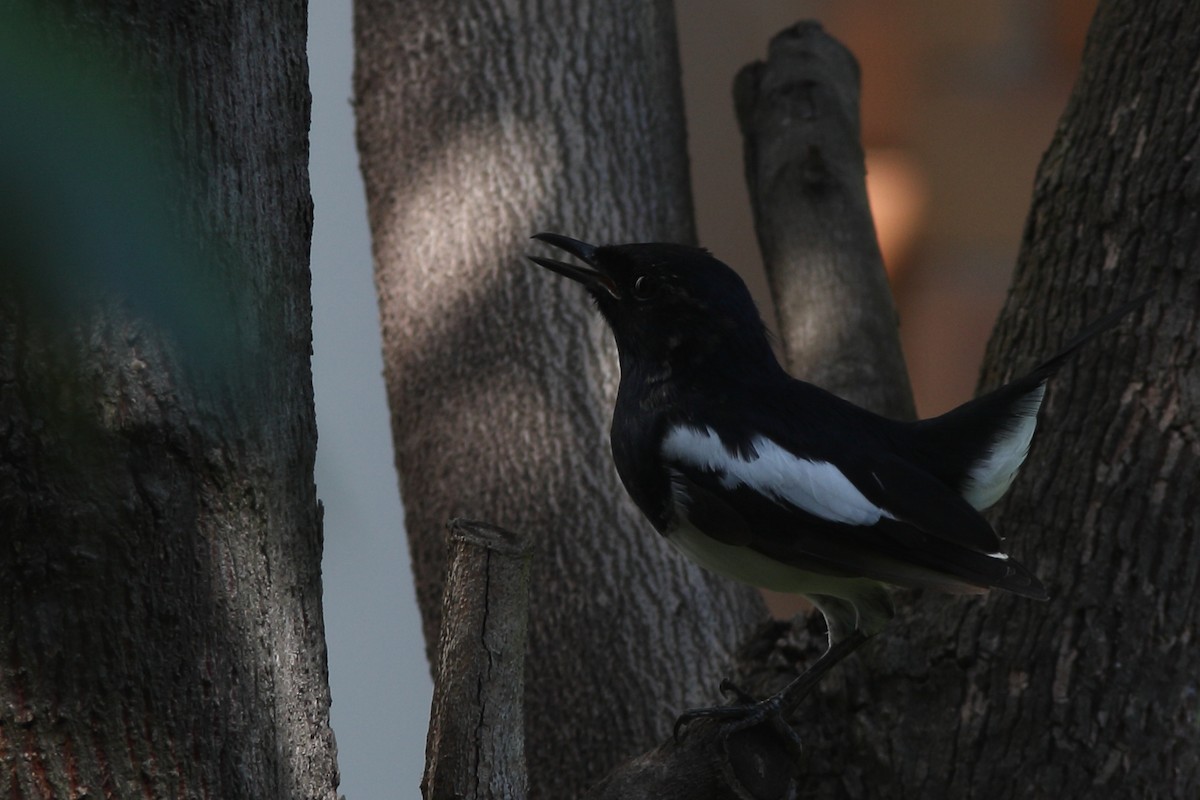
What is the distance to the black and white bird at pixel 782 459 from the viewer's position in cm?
232

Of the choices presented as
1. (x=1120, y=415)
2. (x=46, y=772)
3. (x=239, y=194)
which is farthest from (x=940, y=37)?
(x=46, y=772)

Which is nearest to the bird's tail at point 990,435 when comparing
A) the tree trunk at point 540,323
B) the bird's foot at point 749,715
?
the bird's foot at point 749,715

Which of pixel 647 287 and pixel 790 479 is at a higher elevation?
pixel 647 287

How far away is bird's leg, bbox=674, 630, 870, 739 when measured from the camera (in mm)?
2346

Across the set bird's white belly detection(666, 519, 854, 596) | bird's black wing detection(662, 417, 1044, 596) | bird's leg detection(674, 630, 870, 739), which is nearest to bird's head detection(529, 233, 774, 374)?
bird's black wing detection(662, 417, 1044, 596)

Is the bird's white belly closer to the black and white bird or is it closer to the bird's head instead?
the black and white bird

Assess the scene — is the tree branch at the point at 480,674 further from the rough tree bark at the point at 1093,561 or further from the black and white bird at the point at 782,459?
the rough tree bark at the point at 1093,561

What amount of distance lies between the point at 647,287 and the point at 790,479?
0.53m

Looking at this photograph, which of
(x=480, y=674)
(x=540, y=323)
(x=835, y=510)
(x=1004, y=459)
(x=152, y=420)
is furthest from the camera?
(x=540, y=323)

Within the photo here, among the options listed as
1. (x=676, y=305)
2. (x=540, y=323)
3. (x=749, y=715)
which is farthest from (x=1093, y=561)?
(x=540, y=323)

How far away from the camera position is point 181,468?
1.58 meters

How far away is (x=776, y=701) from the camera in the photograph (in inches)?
96.7

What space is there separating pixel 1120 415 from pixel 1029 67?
562 centimetres

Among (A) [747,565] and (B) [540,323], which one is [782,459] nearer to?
(A) [747,565]
